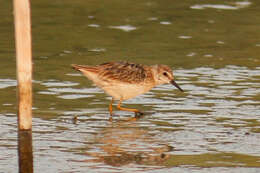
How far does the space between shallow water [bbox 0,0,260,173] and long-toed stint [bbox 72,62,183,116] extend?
1.12 ft

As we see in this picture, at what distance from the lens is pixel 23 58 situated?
8914mm

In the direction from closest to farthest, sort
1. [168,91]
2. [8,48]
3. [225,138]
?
1. [225,138]
2. [168,91]
3. [8,48]

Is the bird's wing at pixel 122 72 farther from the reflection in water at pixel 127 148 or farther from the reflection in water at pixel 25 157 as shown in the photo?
the reflection in water at pixel 25 157

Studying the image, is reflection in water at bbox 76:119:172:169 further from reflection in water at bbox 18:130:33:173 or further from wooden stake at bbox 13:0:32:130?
wooden stake at bbox 13:0:32:130

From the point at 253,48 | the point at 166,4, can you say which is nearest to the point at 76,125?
the point at 253,48

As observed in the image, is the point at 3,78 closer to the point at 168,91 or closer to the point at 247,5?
the point at 168,91

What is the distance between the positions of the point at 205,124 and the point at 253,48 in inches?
241

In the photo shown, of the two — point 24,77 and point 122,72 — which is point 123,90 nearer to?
point 122,72

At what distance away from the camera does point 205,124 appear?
12852 millimetres

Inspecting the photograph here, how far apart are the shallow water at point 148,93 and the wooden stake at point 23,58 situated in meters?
1.29

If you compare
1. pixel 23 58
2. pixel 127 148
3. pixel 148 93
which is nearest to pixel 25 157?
pixel 23 58

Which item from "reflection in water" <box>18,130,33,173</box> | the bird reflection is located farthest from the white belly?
"reflection in water" <box>18,130,33,173</box>

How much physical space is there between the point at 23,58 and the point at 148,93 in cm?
648

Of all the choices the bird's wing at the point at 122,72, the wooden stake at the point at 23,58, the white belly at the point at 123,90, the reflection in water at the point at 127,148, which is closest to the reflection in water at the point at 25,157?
the wooden stake at the point at 23,58
